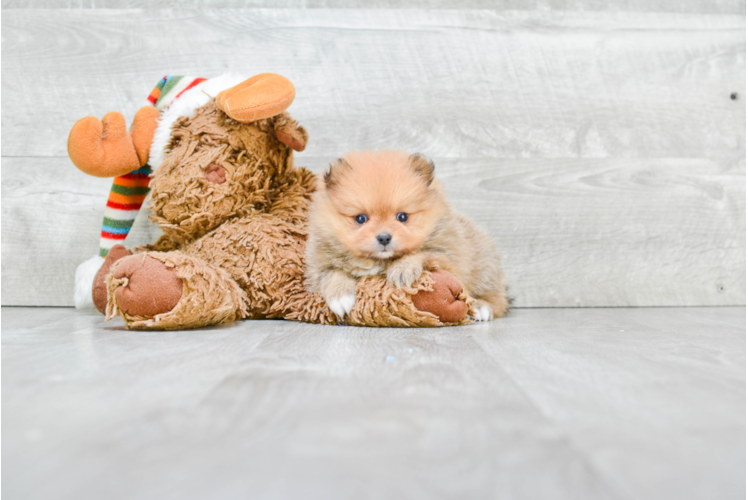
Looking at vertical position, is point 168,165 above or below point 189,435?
above

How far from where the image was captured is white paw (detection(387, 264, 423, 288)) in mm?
1309

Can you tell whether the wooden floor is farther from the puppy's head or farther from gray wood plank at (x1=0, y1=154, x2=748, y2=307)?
gray wood plank at (x1=0, y1=154, x2=748, y2=307)

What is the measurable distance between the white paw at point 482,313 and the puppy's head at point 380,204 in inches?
12.2

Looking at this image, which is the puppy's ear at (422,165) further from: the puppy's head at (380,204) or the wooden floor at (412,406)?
the wooden floor at (412,406)

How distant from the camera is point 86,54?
1945mm

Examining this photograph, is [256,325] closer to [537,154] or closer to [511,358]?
[511,358]

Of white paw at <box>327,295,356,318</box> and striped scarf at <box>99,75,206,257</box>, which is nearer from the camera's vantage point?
white paw at <box>327,295,356,318</box>

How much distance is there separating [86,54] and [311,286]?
1.28m

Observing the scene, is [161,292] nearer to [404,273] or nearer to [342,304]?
[342,304]

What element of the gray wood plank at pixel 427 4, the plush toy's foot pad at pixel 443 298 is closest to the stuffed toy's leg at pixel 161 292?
the plush toy's foot pad at pixel 443 298

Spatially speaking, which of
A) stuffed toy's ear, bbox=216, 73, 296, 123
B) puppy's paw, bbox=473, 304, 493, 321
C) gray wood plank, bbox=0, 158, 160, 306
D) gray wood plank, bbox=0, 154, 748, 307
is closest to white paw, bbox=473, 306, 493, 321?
puppy's paw, bbox=473, 304, 493, 321

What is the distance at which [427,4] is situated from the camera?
6.49 feet

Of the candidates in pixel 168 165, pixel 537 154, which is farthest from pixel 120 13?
pixel 537 154

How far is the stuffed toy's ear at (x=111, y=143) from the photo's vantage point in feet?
4.67
